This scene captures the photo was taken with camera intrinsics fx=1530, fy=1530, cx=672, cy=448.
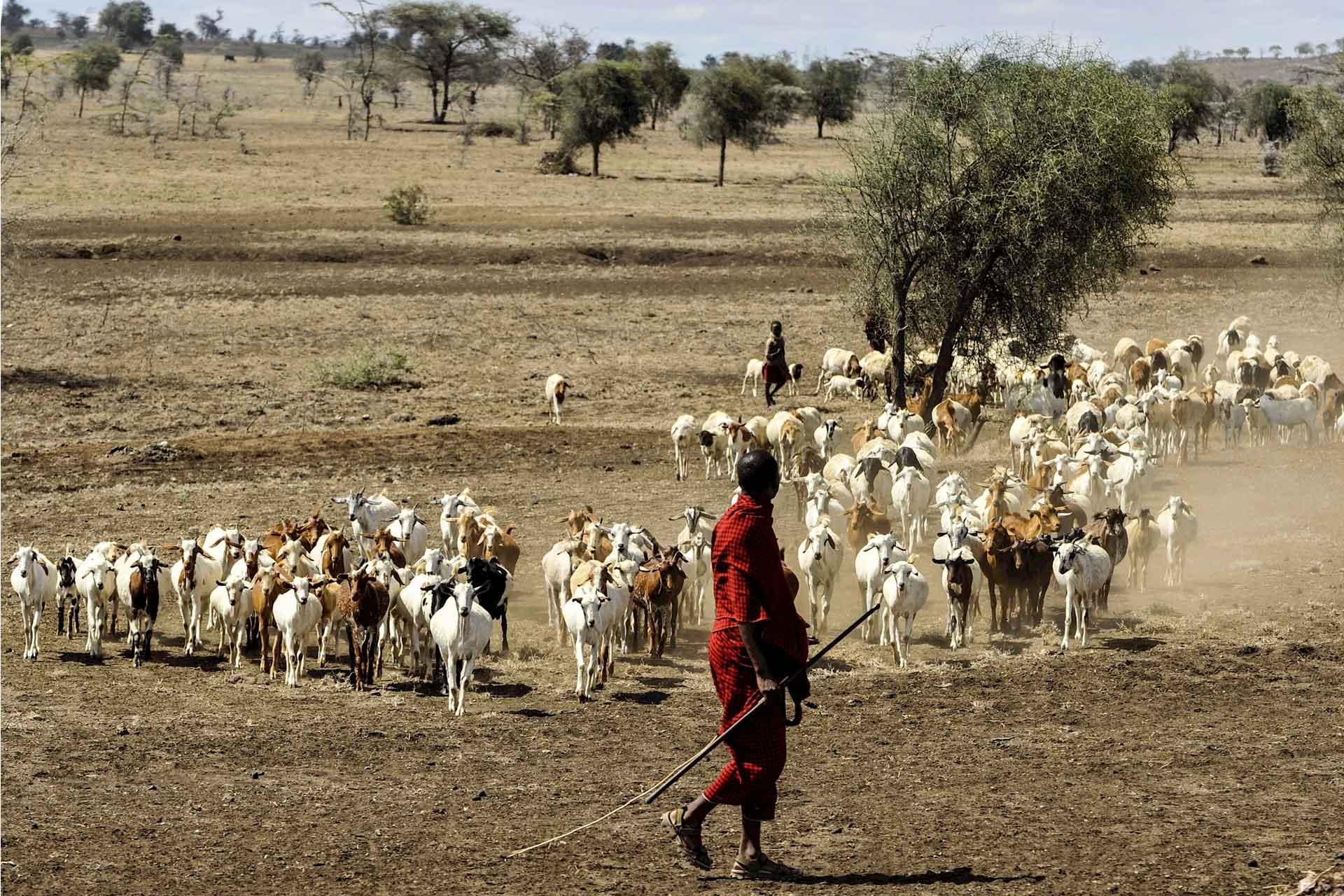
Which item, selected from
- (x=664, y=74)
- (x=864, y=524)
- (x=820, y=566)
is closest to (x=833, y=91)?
(x=664, y=74)

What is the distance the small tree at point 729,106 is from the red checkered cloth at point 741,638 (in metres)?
59.7

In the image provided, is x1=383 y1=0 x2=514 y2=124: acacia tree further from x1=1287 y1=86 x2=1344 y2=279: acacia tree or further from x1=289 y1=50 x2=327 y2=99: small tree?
x1=1287 y1=86 x2=1344 y2=279: acacia tree

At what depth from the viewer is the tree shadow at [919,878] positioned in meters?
8.59

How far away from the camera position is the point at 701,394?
93.1 ft

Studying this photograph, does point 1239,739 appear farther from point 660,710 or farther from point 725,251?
point 725,251

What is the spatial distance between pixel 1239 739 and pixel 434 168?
56.2m

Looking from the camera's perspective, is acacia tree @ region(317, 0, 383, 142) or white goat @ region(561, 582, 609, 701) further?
acacia tree @ region(317, 0, 383, 142)

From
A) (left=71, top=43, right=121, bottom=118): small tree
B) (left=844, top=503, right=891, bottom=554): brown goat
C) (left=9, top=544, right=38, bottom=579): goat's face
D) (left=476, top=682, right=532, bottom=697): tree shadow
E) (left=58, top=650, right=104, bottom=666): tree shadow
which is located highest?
(left=71, top=43, right=121, bottom=118): small tree

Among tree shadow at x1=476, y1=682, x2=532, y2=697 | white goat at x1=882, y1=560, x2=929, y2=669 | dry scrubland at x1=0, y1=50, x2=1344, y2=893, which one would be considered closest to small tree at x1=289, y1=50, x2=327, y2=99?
dry scrubland at x1=0, y1=50, x2=1344, y2=893

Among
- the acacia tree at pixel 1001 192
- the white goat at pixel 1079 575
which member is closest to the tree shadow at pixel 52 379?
the acacia tree at pixel 1001 192

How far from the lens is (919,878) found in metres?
8.66

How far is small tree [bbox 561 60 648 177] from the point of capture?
64.8m

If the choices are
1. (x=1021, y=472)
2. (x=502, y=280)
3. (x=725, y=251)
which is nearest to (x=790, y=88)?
(x=725, y=251)

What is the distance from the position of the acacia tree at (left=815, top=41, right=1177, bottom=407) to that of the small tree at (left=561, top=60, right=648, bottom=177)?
41.3m
